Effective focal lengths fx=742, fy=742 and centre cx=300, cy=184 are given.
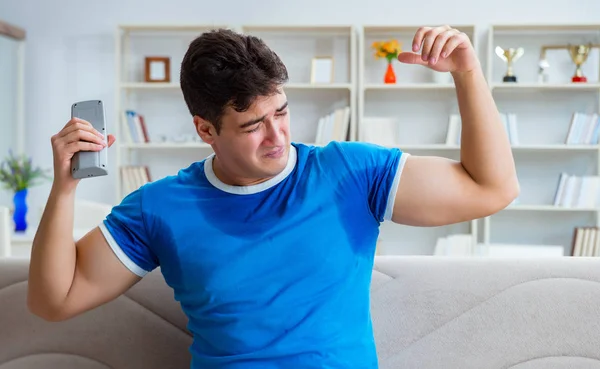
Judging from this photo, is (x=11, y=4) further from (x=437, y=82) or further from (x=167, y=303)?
(x=167, y=303)

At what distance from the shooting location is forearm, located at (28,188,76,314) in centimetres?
120

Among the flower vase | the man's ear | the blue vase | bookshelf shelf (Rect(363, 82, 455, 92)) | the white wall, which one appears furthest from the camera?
the white wall

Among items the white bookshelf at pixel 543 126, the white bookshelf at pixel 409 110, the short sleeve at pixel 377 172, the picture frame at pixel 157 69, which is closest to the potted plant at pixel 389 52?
the white bookshelf at pixel 409 110

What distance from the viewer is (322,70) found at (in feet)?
16.8

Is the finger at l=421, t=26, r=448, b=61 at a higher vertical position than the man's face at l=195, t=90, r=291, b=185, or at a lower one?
higher

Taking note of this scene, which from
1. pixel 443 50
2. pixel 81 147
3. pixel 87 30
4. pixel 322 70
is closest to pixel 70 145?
pixel 81 147

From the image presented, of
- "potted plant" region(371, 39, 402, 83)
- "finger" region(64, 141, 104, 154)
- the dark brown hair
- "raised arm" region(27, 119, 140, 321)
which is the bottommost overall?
"raised arm" region(27, 119, 140, 321)

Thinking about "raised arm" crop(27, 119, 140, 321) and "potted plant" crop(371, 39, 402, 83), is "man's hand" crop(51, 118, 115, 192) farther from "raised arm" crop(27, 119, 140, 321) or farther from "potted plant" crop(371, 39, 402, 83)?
"potted plant" crop(371, 39, 402, 83)

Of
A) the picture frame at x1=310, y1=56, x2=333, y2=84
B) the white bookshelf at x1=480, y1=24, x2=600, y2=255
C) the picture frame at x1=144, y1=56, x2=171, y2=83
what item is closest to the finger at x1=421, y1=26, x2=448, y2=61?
the picture frame at x1=310, y1=56, x2=333, y2=84

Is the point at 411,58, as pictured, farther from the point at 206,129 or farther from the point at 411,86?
the point at 411,86

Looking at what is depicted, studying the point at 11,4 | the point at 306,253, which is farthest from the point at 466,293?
the point at 11,4

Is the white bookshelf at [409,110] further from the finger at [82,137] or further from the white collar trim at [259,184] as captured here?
the finger at [82,137]

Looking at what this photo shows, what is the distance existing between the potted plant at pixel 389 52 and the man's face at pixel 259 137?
3782 mm

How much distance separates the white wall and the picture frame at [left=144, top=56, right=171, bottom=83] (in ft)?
0.95
